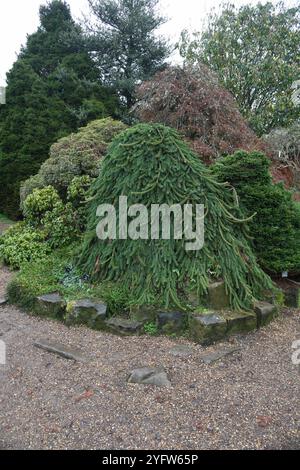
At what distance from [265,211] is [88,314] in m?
2.19

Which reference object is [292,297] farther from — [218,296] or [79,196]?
[79,196]

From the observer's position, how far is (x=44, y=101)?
9227 mm

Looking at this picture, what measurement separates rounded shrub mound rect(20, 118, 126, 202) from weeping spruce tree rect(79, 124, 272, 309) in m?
1.95

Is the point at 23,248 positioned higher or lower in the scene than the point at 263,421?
higher

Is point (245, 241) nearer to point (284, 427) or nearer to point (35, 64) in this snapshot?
point (284, 427)

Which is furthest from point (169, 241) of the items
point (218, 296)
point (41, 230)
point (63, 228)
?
point (41, 230)

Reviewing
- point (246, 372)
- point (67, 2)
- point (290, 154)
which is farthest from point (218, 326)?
point (67, 2)

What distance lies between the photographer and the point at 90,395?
2.57 meters

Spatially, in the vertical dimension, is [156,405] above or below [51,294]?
below

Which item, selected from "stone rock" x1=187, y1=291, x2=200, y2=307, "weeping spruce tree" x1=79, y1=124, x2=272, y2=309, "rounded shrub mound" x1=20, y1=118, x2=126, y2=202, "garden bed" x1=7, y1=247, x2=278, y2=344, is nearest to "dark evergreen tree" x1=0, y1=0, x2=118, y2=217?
"rounded shrub mound" x1=20, y1=118, x2=126, y2=202

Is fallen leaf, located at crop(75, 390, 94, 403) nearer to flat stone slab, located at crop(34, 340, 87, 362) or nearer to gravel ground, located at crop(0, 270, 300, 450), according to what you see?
gravel ground, located at crop(0, 270, 300, 450)

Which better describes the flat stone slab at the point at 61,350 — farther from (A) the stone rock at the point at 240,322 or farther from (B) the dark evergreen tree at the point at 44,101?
(B) the dark evergreen tree at the point at 44,101

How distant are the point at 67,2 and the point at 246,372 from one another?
1242cm

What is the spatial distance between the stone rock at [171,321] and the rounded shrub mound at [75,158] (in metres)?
3.12
